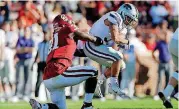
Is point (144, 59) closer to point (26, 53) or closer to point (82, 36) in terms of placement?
point (26, 53)

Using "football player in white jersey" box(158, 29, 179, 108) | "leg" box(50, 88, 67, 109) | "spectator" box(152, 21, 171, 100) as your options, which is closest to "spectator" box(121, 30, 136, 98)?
"spectator" box(152, 21, 171, 100)

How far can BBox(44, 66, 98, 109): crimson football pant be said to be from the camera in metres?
9.80

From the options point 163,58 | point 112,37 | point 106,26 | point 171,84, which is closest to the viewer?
point 112,37

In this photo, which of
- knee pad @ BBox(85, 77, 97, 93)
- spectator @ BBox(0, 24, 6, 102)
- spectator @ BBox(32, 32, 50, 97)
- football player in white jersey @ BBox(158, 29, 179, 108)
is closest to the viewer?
knee pad @ BBox(85, 77, 97, 93)

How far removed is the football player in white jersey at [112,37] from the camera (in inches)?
444

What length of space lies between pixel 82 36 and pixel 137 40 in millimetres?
9584

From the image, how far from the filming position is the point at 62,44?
9969 millimetres

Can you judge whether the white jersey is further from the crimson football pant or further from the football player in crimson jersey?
the crimson football pant

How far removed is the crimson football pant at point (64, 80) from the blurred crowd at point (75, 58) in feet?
22.0

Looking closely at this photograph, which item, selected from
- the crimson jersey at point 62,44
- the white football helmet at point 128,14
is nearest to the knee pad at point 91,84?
the crimson jersey at point 62,44

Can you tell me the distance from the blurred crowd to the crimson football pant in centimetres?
671

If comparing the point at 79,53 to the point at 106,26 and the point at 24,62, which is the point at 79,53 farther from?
the point at 24,62

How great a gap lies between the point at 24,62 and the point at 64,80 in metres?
8.10

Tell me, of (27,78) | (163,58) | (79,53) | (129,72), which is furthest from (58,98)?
(163,58)
